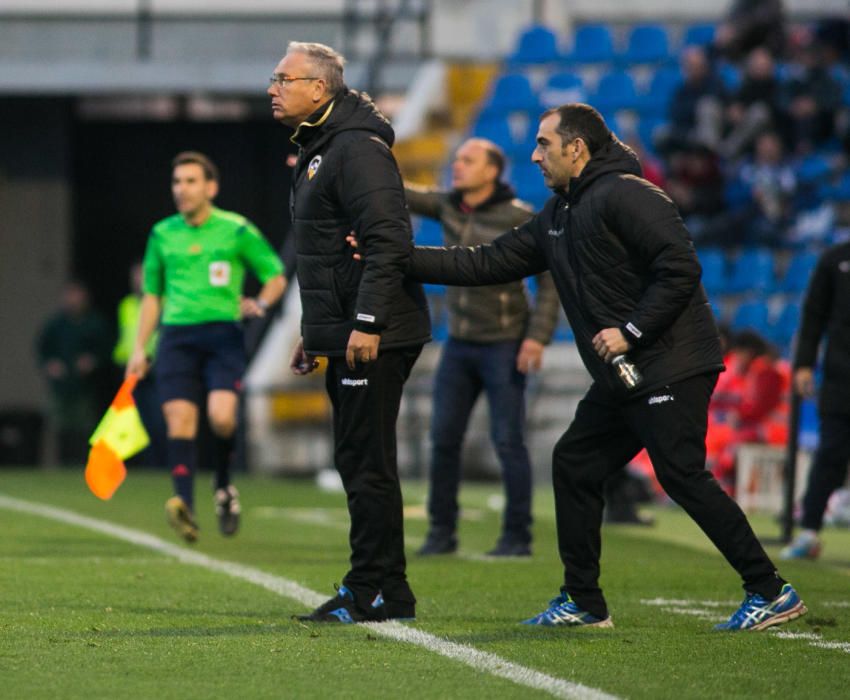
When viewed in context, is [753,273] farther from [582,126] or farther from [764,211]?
[582,126]

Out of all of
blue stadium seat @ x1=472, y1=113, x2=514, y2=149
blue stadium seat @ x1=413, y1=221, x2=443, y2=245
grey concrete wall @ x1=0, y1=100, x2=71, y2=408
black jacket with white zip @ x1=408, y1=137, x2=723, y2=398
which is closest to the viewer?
black jacket with white zip @ x1=408, y1=137, x2=723, y2=398

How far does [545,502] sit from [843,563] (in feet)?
15.8

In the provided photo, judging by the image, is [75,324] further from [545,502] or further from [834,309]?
[834,309]

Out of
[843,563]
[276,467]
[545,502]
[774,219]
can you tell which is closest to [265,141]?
[276,467]

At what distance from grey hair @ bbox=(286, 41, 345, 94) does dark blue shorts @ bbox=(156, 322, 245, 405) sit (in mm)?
3768

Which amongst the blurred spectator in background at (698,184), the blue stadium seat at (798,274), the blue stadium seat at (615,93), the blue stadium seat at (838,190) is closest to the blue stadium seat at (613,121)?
the blue stadium seat at (615,93)

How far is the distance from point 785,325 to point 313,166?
33.9 feet

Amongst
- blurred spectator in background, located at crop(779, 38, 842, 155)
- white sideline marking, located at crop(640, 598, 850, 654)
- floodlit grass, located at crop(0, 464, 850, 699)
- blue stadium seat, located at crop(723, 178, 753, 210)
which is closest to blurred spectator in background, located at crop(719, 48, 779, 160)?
blurred spectator in background, located at crop(779, 38, 842, 155)

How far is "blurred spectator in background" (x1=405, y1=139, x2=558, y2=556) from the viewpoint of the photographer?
33.7 ft

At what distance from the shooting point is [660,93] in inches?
819

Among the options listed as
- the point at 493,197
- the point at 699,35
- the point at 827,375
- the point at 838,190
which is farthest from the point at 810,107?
the point at 493,197

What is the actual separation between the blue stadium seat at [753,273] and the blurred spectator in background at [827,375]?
6846 mm

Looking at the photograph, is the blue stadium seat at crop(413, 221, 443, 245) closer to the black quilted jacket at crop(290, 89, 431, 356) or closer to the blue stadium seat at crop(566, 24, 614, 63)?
the blue stadium seat at crop(566, 24, 614, 63)

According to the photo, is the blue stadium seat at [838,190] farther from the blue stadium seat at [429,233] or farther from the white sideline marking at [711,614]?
the white sideline marking at [711,614]
